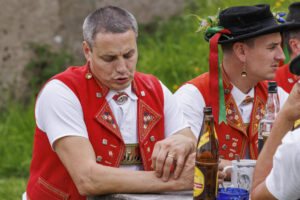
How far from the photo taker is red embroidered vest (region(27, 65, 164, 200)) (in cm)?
296

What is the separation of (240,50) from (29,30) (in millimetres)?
4256

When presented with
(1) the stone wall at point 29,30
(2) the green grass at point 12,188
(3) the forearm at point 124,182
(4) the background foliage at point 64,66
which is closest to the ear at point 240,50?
(3) the forearm at point 124,182

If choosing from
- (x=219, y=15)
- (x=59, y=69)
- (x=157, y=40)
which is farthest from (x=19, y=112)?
(x=219, y=15)

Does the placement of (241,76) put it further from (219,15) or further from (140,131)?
(140,131)

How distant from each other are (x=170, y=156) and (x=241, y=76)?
1227 millimetres

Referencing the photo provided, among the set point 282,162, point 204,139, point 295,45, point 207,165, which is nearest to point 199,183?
point 207,165

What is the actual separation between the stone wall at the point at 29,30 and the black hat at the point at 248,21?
414 cm

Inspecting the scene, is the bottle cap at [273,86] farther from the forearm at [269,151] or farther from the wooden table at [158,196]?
the wooden table at [158,196]

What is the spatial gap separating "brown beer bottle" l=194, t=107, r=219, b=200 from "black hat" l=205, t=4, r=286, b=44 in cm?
130

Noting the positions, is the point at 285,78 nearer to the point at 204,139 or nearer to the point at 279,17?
the point at 279,17

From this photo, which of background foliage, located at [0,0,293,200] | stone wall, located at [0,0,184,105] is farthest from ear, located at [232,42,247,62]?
stone wall, located at [0,0,184,105]

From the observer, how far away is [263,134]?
274 cm

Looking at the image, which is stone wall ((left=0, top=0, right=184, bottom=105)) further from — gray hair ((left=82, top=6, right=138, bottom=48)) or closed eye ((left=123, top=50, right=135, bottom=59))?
closed eye ((left=123, top=50, right=135, bottom=59))

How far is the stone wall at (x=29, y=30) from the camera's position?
23.1 ft
